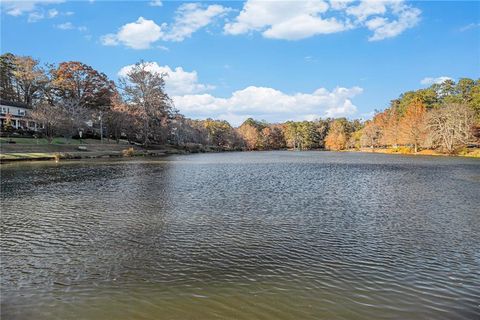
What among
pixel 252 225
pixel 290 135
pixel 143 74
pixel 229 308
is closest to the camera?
pixel 229 308

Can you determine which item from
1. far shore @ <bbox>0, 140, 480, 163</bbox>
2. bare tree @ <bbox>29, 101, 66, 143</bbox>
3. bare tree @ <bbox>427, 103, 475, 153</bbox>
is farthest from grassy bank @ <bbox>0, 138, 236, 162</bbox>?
bare tree @ <bbox>427, 103, 475, 153</bbox>

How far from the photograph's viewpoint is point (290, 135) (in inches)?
6048

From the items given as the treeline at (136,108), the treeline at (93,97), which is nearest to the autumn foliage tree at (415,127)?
the treeline at (136,108)

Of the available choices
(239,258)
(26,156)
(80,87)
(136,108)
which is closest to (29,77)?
(80,87)

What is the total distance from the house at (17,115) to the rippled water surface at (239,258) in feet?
187

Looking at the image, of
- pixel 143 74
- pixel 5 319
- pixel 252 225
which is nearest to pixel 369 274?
A: pixel 252 225

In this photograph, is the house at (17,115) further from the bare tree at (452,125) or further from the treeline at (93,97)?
the bare tree at (452,125)

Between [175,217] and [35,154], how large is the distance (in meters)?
40.9

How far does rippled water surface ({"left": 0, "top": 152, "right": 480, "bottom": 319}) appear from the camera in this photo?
6281 millimetres

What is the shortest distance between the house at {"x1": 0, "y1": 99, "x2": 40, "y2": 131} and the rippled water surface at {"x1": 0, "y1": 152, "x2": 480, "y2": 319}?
57077 mm

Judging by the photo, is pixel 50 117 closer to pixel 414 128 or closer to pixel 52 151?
pixel 52 151

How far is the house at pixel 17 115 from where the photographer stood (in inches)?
Answer: 2504

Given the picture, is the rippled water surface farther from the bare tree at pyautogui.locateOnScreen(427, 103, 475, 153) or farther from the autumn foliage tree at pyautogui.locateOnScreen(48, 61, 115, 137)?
the autumn foliage tree at pyautogui.locateOnScreen(48, 61, 115, 137)

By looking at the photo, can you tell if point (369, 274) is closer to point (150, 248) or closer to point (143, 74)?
point (150, 248)
